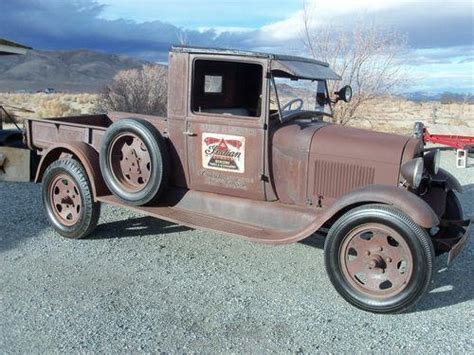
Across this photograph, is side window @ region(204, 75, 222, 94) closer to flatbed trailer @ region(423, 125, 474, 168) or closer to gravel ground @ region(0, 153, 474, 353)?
gravel ground @ region(0, 153, 474, 353)

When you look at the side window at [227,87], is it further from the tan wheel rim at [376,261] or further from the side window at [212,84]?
the tan wheel rim at [376,261]


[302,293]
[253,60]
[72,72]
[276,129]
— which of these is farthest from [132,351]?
[72,72]

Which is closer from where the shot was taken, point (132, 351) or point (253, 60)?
point (132, 351)

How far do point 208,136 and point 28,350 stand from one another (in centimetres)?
248

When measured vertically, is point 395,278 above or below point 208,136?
below

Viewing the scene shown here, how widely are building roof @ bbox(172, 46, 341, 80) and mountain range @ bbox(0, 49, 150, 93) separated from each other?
74.9 m

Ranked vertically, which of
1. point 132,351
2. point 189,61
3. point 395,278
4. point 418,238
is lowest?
point 132,351

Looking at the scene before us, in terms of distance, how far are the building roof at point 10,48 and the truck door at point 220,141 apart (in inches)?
196

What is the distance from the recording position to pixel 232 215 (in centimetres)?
523

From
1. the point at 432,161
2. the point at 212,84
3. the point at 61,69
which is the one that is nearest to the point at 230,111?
A: the point at 212,84

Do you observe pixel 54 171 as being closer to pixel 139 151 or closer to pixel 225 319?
pixel 139 151

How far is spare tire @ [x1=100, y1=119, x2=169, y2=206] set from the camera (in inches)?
207

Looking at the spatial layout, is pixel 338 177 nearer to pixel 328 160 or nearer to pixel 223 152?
pixel 328 160

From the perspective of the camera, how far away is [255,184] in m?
5.14
